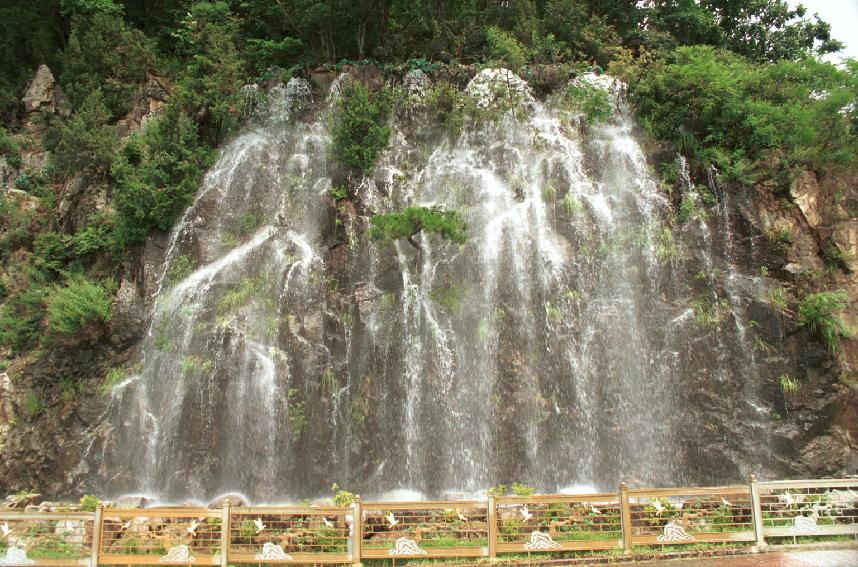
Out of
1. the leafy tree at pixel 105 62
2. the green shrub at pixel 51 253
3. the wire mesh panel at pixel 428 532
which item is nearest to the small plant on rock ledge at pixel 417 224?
the wire mesh panel at pixel 428 532

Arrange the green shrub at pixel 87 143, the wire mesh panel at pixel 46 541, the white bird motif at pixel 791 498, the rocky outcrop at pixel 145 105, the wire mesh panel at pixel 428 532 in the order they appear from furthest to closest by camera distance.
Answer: the rocky outcrop at pixel 145 105, the green shrub at pixel 87 143, the white bird motif at pixel 791 498, the wire mesh panel at pixel 428 532, the wire mesh panel at pixel 46 541

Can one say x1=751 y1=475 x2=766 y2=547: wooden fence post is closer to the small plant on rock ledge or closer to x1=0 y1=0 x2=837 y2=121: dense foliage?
the small plant on rock ledge

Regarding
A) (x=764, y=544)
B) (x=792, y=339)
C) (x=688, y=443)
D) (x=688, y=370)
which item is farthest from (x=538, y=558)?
(x=792, y=339)

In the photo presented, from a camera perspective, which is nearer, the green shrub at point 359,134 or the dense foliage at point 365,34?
the green shrub at point 359,134

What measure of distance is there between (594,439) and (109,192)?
13658mm

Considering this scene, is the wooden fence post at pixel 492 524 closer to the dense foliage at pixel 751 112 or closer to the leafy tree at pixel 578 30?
the dense foliage at pixel 751 112

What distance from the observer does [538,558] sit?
9.30 m

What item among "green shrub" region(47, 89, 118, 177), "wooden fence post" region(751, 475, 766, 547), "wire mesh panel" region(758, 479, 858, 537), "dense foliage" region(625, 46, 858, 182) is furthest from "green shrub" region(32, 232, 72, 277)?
"wire mesh panel" region(758, 479, 858, 537)

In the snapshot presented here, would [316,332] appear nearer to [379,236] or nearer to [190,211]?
[379,236]

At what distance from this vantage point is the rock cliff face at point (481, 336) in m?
13.0

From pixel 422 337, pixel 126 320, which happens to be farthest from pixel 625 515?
pixel 126 320

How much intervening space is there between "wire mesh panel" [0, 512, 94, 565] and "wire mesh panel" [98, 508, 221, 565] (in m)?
0.29

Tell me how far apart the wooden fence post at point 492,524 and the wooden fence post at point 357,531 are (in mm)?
1869

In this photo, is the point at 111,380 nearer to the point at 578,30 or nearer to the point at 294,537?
the point at 294,537
